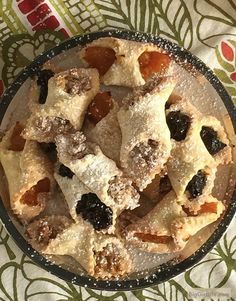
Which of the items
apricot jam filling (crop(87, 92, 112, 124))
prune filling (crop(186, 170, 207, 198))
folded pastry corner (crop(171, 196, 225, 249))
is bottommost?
folded pastry corner (crop(171, 196, 225, 249))

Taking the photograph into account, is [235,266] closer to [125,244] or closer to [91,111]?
[125,244]

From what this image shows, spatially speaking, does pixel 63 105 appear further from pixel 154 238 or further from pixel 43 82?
pixel 154 238

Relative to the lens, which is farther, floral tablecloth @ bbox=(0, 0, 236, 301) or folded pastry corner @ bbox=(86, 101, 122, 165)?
floral tablecloth @ bbox=(0, 0, 236, 301)

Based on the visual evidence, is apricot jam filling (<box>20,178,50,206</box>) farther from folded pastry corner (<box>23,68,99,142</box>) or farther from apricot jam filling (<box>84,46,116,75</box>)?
apricot jam filling (<box>84,46,116,75</box>)

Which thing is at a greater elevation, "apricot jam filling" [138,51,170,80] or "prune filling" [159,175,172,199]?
"apricot jam filling" [138,51,170,80]

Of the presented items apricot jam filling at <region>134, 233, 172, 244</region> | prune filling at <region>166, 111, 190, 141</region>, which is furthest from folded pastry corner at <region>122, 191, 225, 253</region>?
prune filling at <region>166, 111, 190, 141</region>
